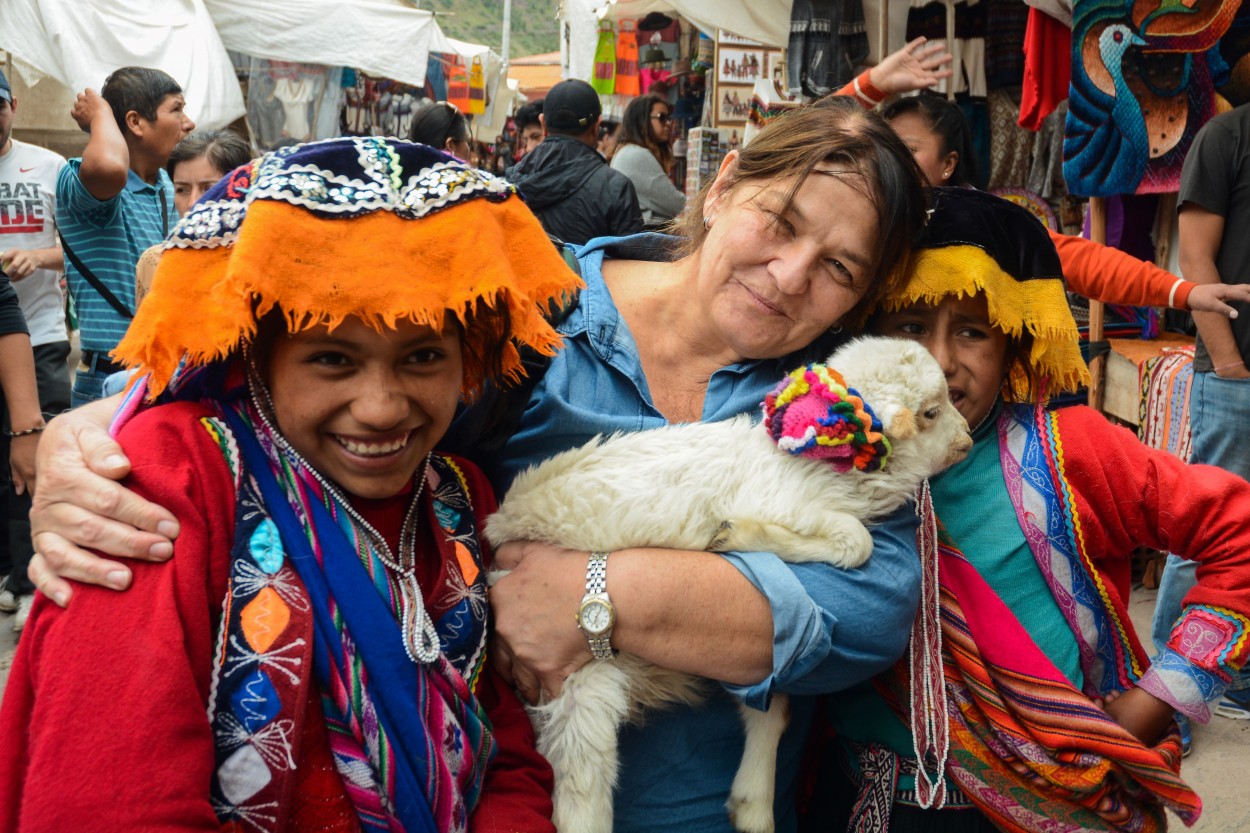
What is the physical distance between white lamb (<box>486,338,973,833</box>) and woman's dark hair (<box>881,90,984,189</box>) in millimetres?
2220

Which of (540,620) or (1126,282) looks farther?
(1126,282)

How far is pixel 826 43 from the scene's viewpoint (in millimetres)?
5855

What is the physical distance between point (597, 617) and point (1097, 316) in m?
4.54

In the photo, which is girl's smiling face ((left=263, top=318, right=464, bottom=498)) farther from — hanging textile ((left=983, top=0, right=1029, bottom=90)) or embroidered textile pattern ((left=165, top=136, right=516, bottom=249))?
hanging textile ((left=983, top=0, right=1029, bottom=90))

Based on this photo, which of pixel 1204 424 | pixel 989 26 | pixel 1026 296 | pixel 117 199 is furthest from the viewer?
pixel 989 26

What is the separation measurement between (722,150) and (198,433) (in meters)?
7.52

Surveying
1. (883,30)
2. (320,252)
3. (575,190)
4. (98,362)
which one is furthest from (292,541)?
(575,190)

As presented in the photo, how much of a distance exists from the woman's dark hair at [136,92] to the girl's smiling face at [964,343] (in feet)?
15.5

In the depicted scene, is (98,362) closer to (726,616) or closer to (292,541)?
(292,541)

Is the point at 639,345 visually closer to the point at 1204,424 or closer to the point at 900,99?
the point at 900,99

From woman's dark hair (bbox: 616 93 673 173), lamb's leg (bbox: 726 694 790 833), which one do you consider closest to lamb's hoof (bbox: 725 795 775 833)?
lamb's leg (bbox: 726 694 790 833)

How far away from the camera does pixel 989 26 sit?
6.02 meters

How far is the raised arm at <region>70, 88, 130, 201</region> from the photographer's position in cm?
457

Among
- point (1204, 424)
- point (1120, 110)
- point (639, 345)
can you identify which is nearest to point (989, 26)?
point (1120, 110)
